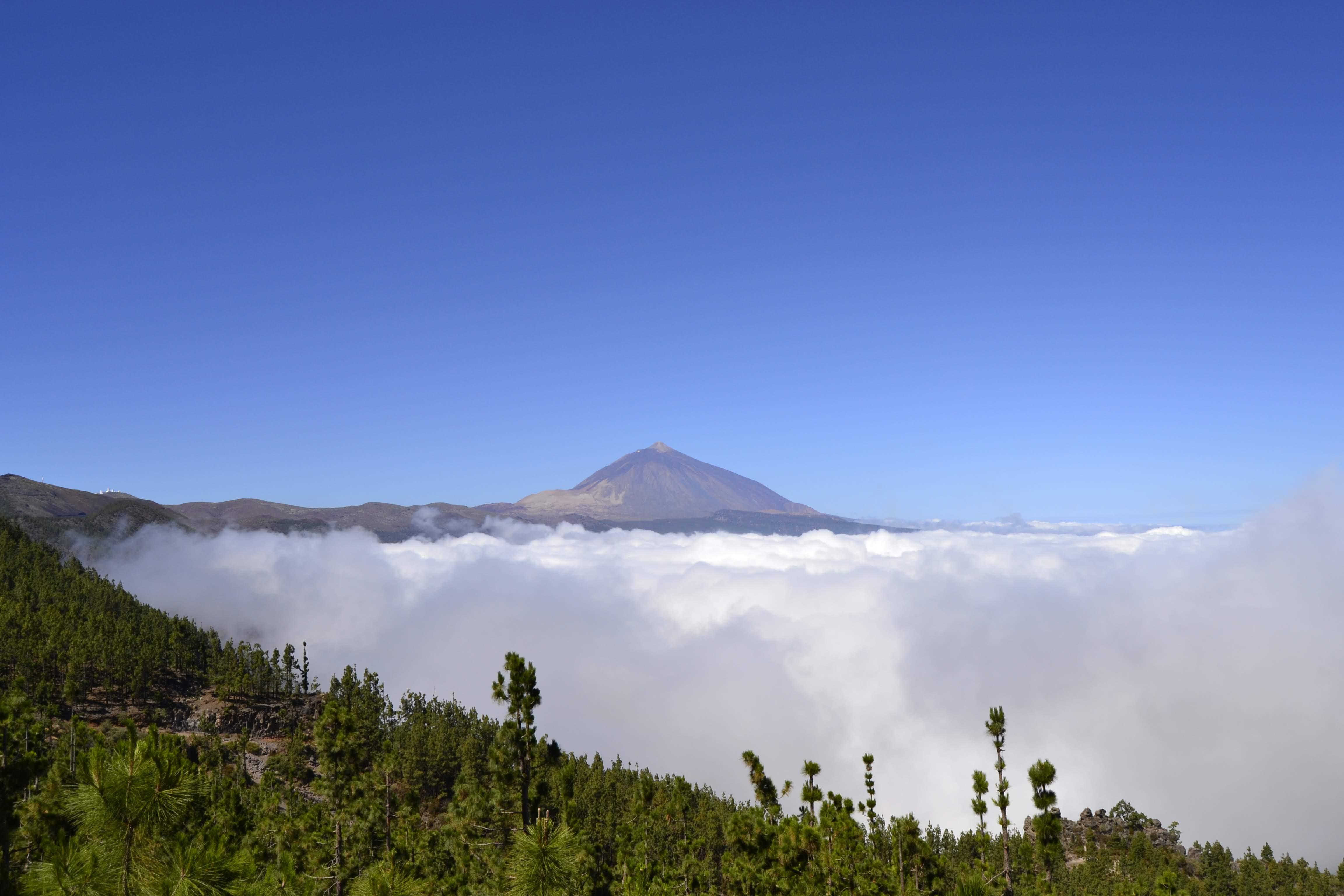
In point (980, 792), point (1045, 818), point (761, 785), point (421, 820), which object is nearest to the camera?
point (1045, 818)

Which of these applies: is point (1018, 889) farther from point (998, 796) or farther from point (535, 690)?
point (535, 690)

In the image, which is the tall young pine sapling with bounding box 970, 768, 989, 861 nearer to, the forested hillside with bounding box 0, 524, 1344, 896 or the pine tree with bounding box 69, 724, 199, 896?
the forested hillside with bounding box 0, 524, 1344, 896

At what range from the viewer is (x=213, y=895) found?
30.7 ft

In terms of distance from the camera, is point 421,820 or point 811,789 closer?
point 811,789

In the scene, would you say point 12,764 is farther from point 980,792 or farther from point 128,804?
point 980,792

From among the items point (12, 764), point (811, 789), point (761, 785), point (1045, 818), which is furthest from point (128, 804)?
point (761, 785)

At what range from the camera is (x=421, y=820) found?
5988cm

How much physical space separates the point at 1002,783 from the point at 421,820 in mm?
47501

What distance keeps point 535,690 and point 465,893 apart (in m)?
10.3

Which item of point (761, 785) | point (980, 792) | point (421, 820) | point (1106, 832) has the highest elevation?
point (980, 792)

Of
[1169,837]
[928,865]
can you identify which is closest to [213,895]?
[928,865]

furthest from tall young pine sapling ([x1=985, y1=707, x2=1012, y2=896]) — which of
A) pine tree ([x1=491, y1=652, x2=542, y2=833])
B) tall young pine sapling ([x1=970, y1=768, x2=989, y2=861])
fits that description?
pine tree ([x1=491, y1=652, x2=542, y2=833])

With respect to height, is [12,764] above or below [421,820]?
above

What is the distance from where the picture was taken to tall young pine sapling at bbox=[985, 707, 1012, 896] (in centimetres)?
2989
